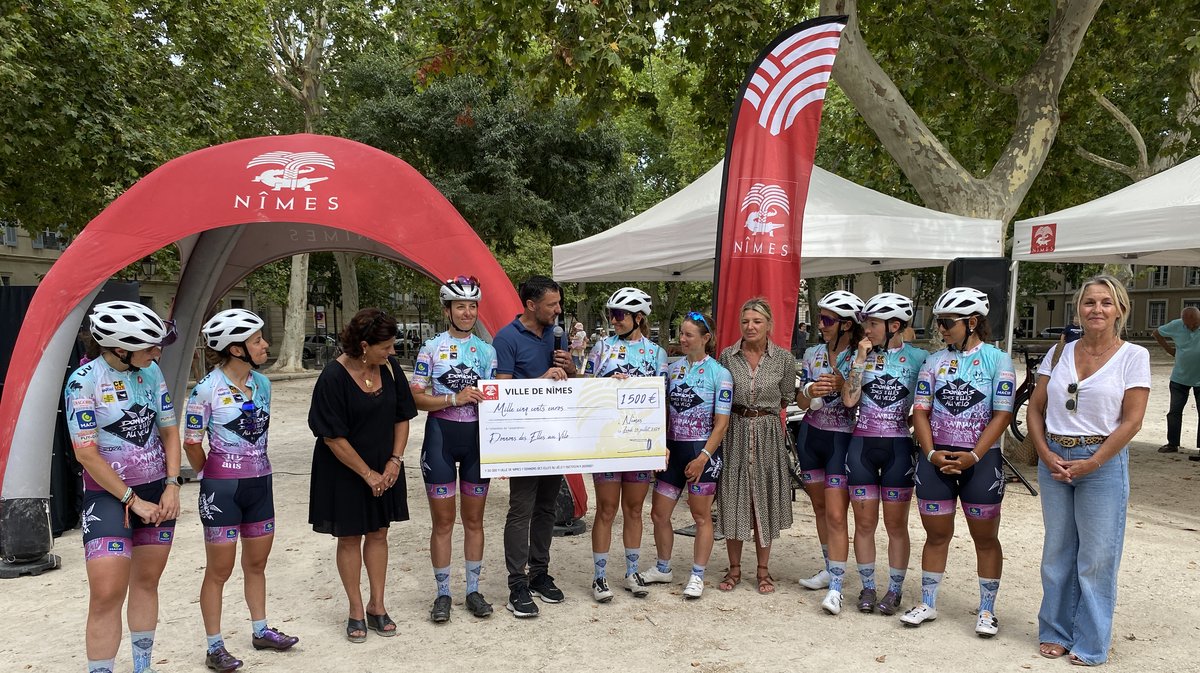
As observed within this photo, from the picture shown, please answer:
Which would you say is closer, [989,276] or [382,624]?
[382,624]

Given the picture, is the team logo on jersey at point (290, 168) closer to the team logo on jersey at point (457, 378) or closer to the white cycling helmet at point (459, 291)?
the white cycling helmet at point (459, 291)

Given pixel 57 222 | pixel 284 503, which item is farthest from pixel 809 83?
pixel 57 222

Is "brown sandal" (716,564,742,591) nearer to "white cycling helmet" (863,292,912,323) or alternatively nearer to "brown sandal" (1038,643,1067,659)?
"brown sandal" (1038,643,1067,659)

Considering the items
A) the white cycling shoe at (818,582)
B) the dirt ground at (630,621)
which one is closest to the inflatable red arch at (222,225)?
the dirt ground at (630,621)

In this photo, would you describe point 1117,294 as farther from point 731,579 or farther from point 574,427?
point 574,427

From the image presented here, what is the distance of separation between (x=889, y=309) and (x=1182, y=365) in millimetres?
7618

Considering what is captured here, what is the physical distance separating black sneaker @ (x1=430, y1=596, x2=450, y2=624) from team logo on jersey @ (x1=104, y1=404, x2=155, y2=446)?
183 cm

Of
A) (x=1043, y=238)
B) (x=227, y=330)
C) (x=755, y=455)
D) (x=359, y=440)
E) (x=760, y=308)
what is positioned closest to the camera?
(x=227, y=330)

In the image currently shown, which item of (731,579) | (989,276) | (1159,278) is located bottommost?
(731,579)

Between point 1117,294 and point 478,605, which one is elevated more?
point 1117,294

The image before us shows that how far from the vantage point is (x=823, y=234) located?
6418 mm

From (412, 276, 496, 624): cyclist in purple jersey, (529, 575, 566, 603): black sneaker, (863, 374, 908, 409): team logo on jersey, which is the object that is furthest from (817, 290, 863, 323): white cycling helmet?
(529, 575, 566, 603): black sneaker

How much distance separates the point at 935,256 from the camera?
255 inches

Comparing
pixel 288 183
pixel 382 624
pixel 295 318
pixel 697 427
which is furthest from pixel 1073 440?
pixel 295 318
